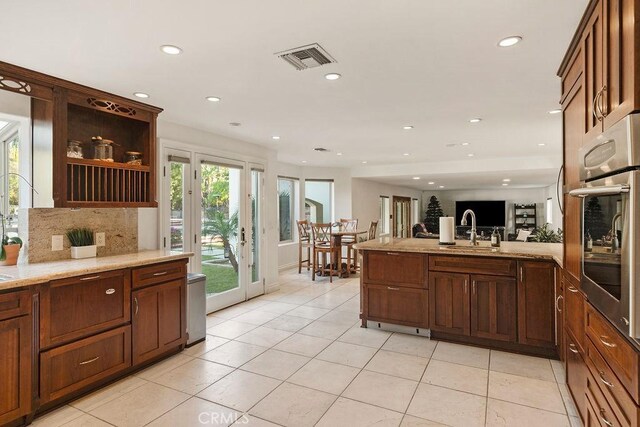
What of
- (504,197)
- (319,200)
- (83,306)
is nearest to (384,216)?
(319,200)

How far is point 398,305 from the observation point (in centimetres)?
381

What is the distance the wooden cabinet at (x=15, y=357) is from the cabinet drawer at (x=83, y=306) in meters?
0.11

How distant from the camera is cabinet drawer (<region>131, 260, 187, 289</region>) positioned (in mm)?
2918

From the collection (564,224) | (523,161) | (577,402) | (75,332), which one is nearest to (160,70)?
(75,332)

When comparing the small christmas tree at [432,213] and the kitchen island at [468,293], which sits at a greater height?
the small christmas tree at [432,213]

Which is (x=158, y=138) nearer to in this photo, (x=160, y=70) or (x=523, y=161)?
A: (x=160, y=70)

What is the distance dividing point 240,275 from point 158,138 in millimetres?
2187

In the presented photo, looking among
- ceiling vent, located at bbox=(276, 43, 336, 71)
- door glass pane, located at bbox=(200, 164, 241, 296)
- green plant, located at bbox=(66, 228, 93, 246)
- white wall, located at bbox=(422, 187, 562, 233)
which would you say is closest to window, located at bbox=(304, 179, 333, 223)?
door glass pane, located at bbox=(200, 164, 241, 296)

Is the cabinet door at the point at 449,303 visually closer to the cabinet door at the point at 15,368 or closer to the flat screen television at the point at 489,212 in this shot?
the cabinet door at the point at 15,368

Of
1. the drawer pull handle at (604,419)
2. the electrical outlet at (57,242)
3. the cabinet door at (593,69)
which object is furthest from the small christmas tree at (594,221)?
the electrical outlet at (57,242)

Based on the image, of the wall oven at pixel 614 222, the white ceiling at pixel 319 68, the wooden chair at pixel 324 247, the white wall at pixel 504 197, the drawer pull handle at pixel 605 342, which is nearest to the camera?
the wall oven at pixel 614 222

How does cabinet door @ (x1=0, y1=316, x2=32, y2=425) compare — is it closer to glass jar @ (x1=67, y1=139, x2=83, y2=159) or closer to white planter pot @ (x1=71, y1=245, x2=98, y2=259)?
white planter pot @ (x1=71, y1=245, x2=98, y2=259)

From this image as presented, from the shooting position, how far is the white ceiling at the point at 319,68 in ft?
5.98

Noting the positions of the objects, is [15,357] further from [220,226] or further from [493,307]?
[493,307]
